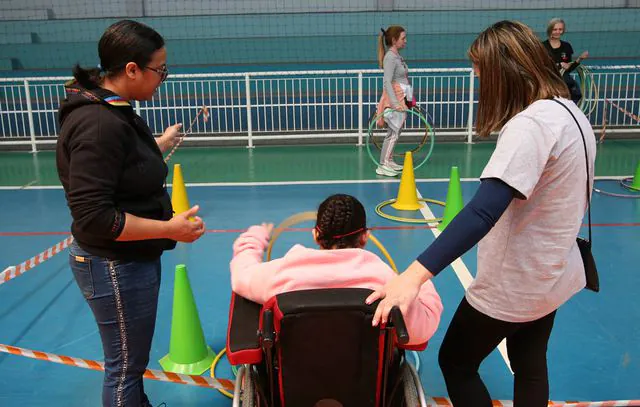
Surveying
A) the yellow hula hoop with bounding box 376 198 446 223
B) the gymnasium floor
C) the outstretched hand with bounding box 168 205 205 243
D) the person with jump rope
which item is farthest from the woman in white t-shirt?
the person with jump rope

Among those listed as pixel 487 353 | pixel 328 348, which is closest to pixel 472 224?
pixel 328 348

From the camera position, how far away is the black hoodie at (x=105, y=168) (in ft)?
5.56

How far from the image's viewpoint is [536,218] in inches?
64.6

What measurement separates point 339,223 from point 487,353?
2.21 ft

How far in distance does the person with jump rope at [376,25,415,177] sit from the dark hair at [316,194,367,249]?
5054 millimetres

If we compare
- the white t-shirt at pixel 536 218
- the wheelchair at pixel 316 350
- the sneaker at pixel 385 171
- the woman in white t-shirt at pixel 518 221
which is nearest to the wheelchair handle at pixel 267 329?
the wheelchair at pixel 316 350

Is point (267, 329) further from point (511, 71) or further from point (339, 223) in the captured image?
point (511, 71)

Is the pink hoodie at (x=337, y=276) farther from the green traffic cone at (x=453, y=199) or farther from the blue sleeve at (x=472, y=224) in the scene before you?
the green traffic cone at (x=453, y=199)

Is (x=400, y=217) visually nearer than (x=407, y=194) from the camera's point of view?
Yes

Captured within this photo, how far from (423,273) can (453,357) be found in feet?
2.09

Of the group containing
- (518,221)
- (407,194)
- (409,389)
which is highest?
(518,221)

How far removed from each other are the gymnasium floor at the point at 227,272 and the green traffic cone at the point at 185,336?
0.44 feet

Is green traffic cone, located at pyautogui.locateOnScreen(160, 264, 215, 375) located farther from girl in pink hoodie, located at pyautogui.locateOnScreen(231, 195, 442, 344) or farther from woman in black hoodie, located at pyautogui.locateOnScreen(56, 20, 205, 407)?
girl in pink hoodie, located at pyautogui.locateOnScreen(231, 195, 442, 344)

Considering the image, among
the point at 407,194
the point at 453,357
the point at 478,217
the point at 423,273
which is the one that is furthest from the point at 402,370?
the point at 407,194
